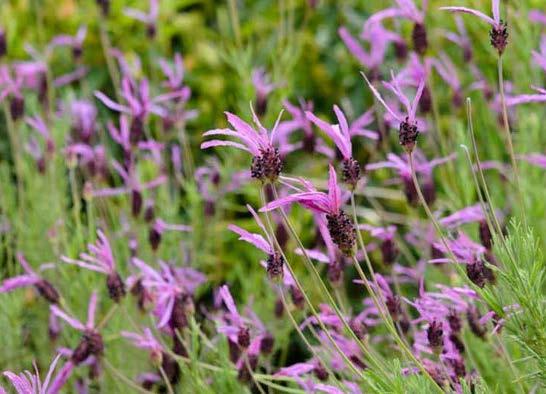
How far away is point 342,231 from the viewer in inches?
38.6

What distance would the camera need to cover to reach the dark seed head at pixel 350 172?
1.04 m

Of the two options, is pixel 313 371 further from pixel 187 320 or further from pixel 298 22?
pixel 298 22

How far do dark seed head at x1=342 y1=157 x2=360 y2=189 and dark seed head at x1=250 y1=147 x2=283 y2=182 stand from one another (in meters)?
0.08

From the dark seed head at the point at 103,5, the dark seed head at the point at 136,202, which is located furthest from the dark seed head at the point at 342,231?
the dark seed head at the point at 103,5

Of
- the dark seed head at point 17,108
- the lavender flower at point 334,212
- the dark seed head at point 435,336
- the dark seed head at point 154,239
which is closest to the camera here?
the lavender flower at point 334,212

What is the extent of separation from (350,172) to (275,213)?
92cm

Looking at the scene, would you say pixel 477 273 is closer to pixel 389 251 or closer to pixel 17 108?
pixel 389 251

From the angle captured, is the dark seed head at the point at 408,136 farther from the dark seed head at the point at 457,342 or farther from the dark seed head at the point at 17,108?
the dark seed head at the point at 17,108

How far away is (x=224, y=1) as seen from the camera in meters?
3.16

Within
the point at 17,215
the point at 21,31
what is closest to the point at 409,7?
the point at 17,215

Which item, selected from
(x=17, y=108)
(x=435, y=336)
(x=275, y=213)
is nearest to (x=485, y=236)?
(x=435, y=336)

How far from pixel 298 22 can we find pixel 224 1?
12.6 inches

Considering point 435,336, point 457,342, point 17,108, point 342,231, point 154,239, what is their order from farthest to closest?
1. point 17,108
2. point 154,239
3. point 457,342
4. point 435,336
5. point 342,231

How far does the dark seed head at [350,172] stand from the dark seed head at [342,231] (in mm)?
62
